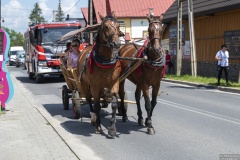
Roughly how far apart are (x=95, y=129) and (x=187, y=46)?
67.6 feet

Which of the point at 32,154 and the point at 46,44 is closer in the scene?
the point at 32,154

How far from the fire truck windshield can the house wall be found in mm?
9076

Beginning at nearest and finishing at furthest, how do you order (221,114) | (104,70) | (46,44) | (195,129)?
(104,70) → (195,129) → (221,114) → (46,44)

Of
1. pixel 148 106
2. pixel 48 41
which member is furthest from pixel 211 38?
pixel 148 106

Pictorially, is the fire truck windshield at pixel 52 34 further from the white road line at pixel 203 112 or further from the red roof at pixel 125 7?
the red roof at pixel 125 7

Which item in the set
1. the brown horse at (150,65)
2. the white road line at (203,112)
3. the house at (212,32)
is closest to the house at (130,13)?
the house at (212,32)

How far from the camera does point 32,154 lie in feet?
22.5

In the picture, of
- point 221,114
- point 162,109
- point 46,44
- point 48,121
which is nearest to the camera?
point 48,121

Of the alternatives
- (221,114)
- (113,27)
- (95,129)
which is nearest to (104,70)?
(113,27)

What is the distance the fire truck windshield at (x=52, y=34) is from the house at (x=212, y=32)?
8.87 metres

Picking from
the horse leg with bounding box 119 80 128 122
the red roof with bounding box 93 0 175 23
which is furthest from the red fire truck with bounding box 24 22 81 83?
the red roof with bounding box 93 0 175 23

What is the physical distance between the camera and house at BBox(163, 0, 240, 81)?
22.5 m

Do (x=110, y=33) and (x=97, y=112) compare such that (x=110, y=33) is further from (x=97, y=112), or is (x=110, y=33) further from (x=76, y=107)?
(x=76, y=107)

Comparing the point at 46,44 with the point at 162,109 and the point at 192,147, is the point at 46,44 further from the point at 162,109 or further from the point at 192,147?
the point at 192,147
